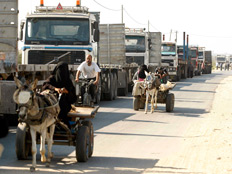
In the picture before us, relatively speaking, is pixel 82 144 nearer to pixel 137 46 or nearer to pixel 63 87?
pixel 63 87

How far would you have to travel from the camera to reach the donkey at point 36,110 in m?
8.09

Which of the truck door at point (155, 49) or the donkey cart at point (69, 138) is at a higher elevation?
the truck door at point (155, 49)

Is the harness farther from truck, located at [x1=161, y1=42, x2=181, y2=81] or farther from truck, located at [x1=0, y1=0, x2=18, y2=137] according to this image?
truck, located at [x1=161, y1=42, x2=181, y2=81]

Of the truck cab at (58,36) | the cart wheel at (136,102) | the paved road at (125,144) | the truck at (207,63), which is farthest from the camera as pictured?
the truck at (207,63)

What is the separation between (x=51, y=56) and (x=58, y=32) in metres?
0.91

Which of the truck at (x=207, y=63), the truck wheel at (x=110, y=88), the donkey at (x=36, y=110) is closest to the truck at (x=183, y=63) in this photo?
the truck at (x=207, y=63)

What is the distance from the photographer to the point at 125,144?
40.2ft

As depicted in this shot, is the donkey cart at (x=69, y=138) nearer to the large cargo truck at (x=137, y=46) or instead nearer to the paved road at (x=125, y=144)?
the paved road at (x=125, y=144)

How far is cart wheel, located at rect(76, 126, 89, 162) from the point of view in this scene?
957 cm

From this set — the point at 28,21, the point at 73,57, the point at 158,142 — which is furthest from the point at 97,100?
the point at 158,142

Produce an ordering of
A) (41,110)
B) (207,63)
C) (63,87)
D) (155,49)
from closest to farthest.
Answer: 1. (41,110)
2. (63,87)
3. (155,49)
4. (207,63)

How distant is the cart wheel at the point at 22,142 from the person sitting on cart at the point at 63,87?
62 cm

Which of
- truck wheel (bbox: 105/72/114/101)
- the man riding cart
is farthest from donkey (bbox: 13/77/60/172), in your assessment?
truck wheel (bbox: 105/72/114/101)

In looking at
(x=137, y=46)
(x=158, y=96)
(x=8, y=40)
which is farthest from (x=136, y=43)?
(x=8, y=40)
